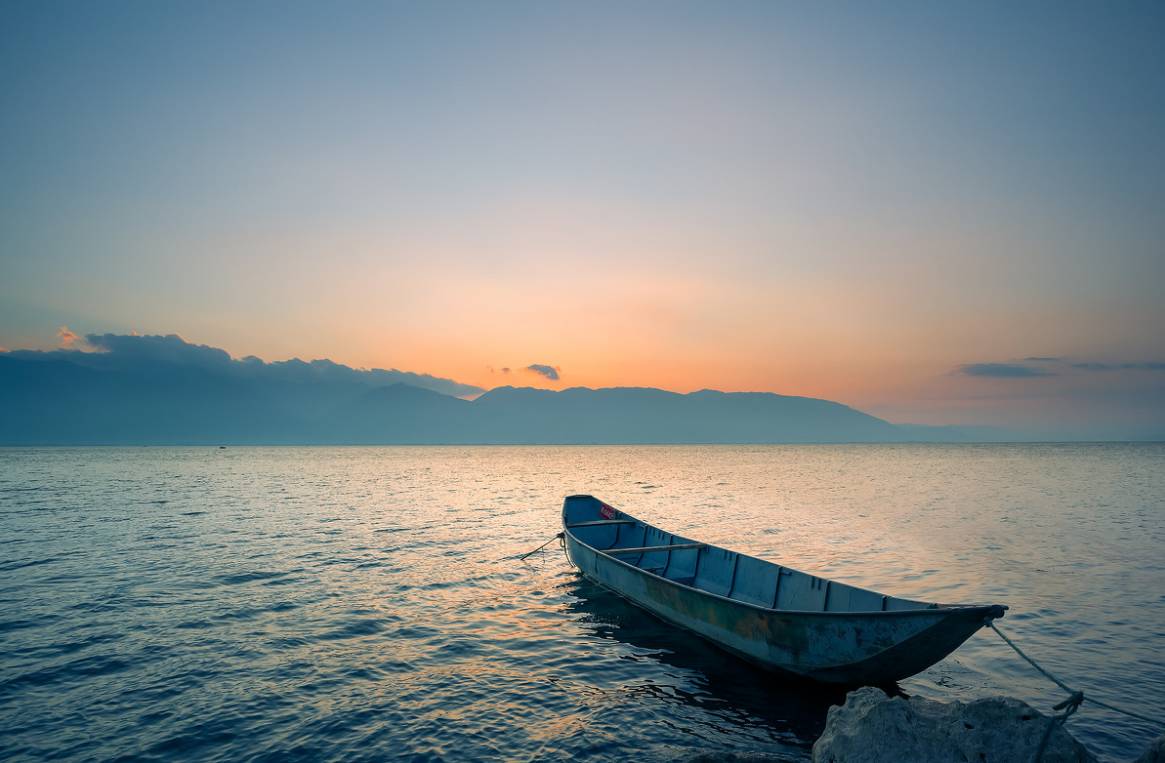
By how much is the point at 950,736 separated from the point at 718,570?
36.4ft

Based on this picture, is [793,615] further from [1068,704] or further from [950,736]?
[1068,704]

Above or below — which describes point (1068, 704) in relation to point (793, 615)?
above

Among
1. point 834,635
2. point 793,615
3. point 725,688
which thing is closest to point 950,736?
point 834,635

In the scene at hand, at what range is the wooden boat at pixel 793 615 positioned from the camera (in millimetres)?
10328

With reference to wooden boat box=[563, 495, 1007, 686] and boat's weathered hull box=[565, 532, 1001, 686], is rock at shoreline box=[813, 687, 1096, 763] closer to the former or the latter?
wooden boat box=[563, 495, 1007, 686]

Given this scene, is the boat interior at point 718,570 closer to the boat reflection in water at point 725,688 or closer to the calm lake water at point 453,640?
the boat reflection in water at point 725,688

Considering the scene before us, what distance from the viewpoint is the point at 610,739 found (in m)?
10.9

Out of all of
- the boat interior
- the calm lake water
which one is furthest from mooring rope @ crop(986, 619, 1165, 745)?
the boat interior

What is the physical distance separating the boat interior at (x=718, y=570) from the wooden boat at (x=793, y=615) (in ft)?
0.11

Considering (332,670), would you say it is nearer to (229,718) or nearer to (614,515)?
(229,718)

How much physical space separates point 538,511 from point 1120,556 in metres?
34.7

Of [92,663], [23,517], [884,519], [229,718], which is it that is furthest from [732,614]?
[23,517]

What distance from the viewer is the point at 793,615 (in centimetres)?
1195

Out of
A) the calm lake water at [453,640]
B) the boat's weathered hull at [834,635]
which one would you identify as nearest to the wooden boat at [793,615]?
the boat's weathered hull at [834,635]
